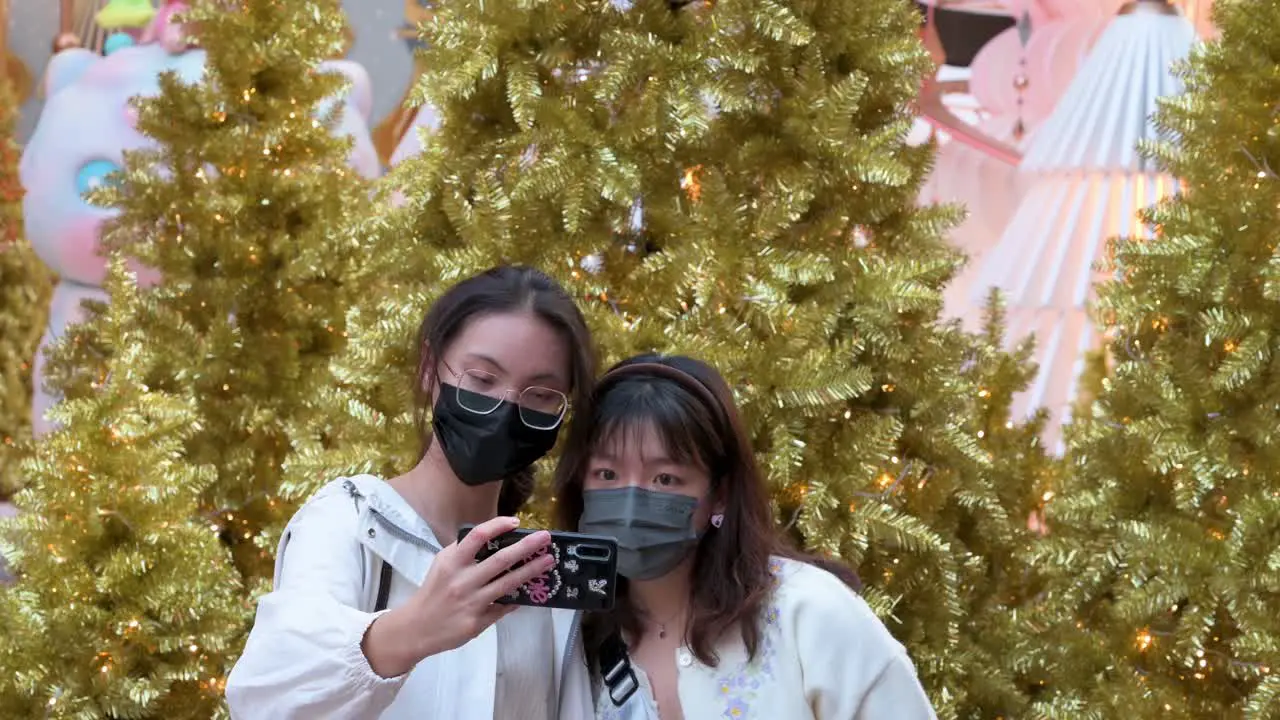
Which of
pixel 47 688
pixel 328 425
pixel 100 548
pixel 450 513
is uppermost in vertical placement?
pixel 450 513

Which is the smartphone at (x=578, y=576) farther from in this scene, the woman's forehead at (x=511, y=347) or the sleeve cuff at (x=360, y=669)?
the woman's forehead at (x=511, y=347)

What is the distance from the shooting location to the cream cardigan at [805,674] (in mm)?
2033

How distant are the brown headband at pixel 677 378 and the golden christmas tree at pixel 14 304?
19.4 ft

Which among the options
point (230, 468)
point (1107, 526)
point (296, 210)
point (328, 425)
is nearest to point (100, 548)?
point (328, 425)

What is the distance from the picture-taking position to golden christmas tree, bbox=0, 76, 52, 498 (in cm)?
730

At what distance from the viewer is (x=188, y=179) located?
4629mm

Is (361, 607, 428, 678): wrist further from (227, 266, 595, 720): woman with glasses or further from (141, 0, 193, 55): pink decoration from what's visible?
(141, 0, 193, 55): pink decoration

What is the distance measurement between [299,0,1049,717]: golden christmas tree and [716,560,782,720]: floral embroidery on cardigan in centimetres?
61

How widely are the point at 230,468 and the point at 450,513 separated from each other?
2.42 m

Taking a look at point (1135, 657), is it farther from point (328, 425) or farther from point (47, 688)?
point (47, 688)

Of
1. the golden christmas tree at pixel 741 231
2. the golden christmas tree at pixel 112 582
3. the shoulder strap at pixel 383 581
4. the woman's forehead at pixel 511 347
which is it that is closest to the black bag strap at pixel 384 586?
the shoulder strap at pixel 383 581

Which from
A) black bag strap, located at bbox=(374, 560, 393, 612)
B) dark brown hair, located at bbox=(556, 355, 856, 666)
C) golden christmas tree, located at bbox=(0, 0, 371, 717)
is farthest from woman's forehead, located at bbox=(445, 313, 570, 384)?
golden christmas tree, located at bbox=(0, 0, 371, 717)

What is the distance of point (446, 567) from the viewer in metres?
1.67

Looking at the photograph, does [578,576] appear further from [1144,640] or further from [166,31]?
[166,31]
